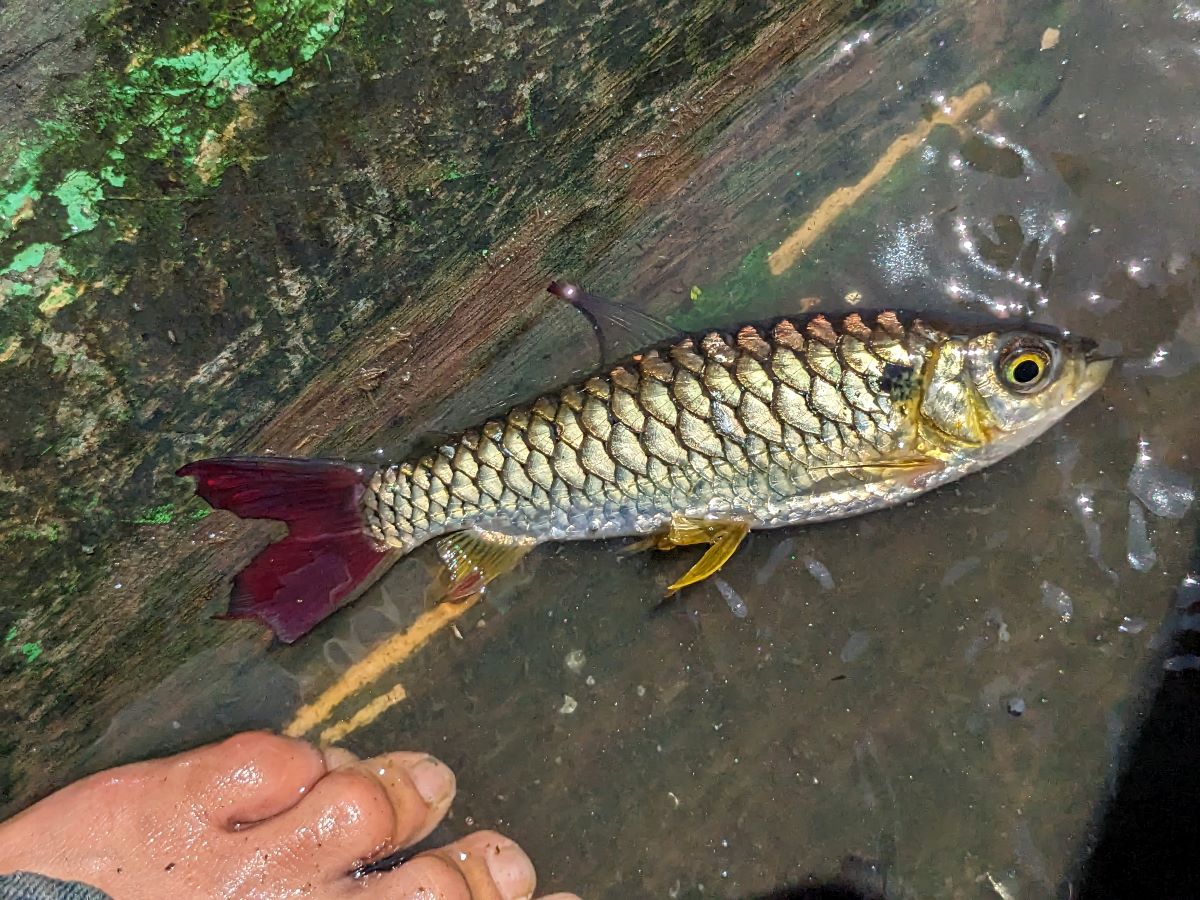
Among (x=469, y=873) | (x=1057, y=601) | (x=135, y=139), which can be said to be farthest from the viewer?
(x=469, y=873)

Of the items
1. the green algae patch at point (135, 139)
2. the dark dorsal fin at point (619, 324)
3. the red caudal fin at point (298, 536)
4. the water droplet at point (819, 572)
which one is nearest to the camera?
the green algae patch at point (135, 139)

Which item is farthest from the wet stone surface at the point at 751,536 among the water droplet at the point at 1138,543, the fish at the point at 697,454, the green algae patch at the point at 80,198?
the green algae patch at the point at 80,198

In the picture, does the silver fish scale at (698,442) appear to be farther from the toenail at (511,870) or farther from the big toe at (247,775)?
the toenail at (511,870)

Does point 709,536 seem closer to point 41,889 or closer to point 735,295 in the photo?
point 735,295

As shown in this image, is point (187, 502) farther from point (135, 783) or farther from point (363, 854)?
point (363, 854)

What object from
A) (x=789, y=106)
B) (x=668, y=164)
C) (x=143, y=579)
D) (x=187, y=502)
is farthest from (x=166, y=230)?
(x=789, y=106)

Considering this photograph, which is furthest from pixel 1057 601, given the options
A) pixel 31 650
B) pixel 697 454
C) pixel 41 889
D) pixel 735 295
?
pixel 41 889
